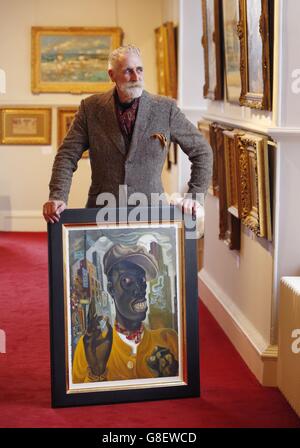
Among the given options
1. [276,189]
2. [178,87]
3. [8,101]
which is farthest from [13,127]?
[276,189]

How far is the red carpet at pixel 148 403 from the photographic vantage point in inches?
190

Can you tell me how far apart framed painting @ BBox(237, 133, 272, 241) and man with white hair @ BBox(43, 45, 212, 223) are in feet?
1.26

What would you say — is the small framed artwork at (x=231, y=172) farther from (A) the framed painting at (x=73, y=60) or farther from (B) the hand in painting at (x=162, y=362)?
(A) the framed painting at (x=73, y=60)

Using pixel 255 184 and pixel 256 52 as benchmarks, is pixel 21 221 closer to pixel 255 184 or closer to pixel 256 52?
pixel 255 184

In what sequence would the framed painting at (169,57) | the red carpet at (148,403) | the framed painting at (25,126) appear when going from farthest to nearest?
the framed painting at (25,126) → the framed painting at (169,57) → the red carpet at (148,403)

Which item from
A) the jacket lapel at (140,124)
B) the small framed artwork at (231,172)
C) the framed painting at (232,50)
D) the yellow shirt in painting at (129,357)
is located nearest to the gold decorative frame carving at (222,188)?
the small framed artwork at (231,172)

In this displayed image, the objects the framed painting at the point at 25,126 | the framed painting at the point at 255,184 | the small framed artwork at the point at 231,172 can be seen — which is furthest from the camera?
the framed painting at the point at 25,126

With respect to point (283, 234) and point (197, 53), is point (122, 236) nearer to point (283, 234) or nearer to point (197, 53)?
point (283, 234)

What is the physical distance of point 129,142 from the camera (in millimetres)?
5254

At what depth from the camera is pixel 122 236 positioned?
200 inches

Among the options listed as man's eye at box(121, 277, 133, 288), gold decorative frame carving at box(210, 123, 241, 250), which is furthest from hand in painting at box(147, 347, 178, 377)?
gold decorative frame carving at box(210, 123, 241, 250)

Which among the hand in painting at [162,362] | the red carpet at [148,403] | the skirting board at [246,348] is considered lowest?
the red carpet at [148,403]

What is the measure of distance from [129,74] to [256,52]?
104 cm

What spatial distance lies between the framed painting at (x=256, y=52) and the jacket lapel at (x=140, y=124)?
0.79 meters
